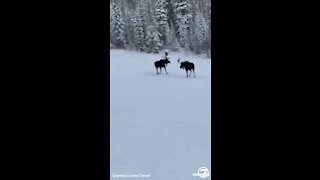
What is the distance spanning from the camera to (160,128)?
7043 millimetres

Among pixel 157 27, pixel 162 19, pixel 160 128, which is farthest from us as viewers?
pixel 157 27

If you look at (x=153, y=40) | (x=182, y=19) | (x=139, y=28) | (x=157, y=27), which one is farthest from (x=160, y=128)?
(x=157, y=27)

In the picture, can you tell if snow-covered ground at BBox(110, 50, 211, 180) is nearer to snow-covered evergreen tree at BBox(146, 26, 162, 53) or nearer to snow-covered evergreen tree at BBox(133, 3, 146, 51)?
snow-covered evergreen tree at BBox(146, 26, 162, 53)

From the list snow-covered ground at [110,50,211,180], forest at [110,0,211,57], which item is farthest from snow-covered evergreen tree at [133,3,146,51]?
snow-covered ground at [110,50,211,180]

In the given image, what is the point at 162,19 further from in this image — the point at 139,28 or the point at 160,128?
the point at 160,128

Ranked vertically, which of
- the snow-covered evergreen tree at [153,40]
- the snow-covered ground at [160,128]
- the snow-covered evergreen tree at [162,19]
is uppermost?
the snow-covered evergreen tree at [162,19]

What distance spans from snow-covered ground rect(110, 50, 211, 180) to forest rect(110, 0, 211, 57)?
9.09 meters

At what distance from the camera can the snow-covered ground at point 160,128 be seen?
5.05 meters

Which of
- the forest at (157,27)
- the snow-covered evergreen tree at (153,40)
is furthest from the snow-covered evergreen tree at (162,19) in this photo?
the snow-covered evergreen tree at (153,40)

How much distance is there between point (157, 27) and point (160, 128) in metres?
→ 21.4

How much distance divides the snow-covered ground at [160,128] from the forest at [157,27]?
9.09m

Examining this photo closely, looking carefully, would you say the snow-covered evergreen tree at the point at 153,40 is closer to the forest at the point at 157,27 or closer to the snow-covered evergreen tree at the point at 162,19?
the forest at the point at 157,27
